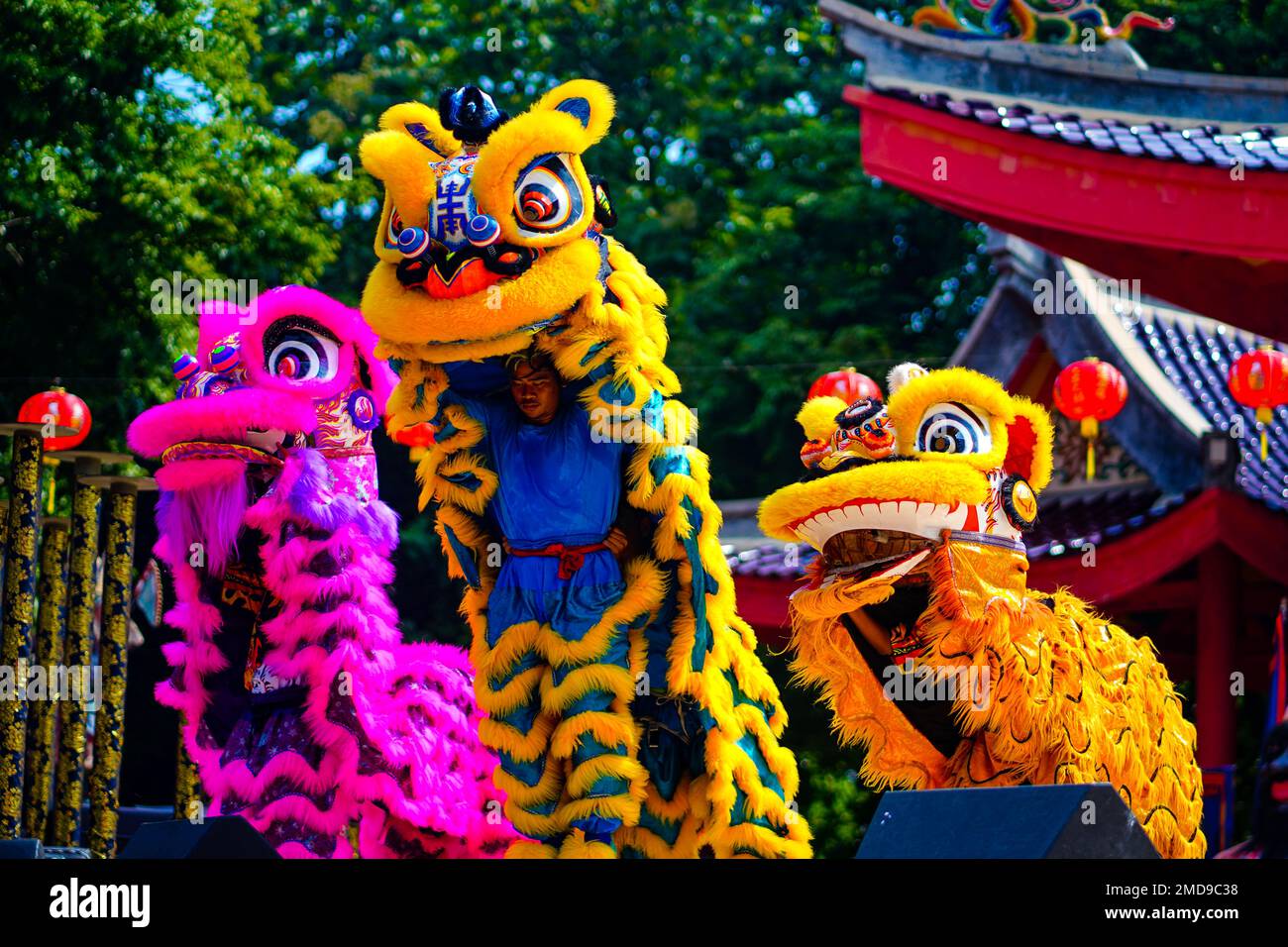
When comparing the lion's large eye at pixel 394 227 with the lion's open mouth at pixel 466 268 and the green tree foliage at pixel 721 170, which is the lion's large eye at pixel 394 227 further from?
the green tree foliage at pixel 721 170

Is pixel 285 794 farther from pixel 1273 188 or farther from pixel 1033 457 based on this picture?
pixel 1273 188

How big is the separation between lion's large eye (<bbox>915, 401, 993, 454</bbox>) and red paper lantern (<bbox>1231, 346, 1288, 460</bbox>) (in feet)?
8.96

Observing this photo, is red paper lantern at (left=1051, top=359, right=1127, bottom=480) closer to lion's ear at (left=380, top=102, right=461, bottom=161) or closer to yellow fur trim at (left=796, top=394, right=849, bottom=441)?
yellow fur trim at (left=796, top=394, right=849, bottom=441)

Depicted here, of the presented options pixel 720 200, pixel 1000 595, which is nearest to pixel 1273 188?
pixel 1000 595

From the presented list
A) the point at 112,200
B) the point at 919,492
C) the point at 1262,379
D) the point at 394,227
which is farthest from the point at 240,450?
the point at 112,200

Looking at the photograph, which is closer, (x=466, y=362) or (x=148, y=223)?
(x=466, y=362)

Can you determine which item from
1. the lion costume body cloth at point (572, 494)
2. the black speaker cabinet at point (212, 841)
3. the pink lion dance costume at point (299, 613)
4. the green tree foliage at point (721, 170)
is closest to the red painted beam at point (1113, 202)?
the pink lion dance costume at point (299, 613)

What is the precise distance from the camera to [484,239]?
4.63m

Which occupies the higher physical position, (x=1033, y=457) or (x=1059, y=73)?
(x=1059, y=73)

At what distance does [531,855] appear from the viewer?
4.64 metres

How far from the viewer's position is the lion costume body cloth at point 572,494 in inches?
183

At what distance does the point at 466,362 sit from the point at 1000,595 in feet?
4.80

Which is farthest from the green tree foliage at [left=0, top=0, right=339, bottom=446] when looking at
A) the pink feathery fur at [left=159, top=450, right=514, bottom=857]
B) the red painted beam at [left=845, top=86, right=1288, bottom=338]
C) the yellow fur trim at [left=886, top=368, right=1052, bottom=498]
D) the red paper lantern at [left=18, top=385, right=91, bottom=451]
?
the yellow fur trim at [left=886, top=368, right=1052, bottom=498]

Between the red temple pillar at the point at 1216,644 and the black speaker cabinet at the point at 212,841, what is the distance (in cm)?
524
